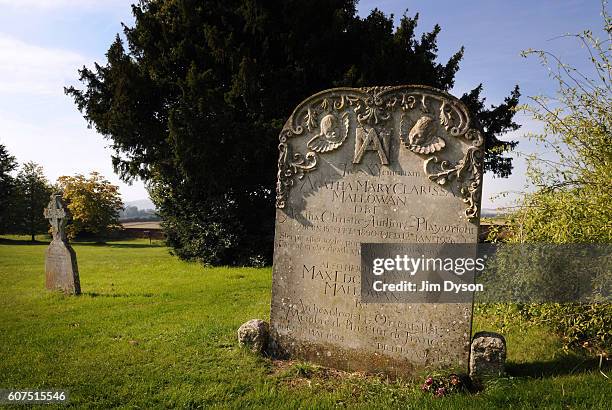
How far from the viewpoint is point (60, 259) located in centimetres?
992

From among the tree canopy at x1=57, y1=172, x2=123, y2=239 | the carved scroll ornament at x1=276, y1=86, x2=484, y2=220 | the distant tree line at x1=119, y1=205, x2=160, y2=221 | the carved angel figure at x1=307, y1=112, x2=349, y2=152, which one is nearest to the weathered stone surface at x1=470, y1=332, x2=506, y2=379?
the carved scroll ornament at x1=276, y1=86, x2=484, y2=220

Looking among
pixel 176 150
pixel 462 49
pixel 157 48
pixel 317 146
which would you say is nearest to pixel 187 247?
pixel 176 150

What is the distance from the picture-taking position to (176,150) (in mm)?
13094

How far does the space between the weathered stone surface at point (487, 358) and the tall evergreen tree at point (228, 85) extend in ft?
31.3

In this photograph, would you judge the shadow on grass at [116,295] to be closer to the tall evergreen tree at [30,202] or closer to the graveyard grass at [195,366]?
the graveyard grass at [195,366]

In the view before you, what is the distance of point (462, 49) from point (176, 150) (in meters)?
11.2

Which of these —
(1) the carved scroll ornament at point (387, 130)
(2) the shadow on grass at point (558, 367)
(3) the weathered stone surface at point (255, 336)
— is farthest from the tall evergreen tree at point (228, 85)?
(2) the shadow on grass at point (558, 367)

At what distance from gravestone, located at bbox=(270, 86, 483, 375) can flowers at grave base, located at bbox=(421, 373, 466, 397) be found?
227mm

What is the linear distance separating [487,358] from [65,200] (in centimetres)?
3620

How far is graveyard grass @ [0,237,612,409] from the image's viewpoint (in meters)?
4.58

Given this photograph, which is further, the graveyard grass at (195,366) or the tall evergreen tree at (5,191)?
the tall evergreen tree at (5,191)

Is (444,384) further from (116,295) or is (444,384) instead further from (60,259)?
(60,259)

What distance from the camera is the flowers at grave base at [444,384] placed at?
4723 mm

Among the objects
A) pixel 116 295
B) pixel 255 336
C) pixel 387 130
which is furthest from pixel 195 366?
pixel 116 295
